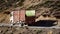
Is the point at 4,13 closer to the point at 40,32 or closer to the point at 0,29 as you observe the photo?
the point at 0,29

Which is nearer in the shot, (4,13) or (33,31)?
(33,31)

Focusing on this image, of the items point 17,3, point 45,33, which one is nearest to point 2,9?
point 17,3

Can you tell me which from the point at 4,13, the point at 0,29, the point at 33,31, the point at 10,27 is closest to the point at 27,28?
the point at 33,31

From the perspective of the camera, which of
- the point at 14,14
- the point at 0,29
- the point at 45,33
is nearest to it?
the point at 45,33

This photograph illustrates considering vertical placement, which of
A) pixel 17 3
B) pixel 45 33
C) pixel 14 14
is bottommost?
pixel 45 33

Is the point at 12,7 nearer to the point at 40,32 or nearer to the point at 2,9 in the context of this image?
the point at 2,9

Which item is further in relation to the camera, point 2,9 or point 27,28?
point 2,9

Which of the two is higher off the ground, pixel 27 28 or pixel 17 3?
pixel 17 3

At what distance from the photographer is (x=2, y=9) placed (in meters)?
34.1

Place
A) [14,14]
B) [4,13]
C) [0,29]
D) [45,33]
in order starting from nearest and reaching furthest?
1. [45,33]
2. [0,29]
3. [14,14]
4. [4,13]

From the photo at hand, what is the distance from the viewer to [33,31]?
80.1 ft

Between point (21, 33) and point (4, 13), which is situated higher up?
point (4, 13)

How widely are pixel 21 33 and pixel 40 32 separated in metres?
2.87

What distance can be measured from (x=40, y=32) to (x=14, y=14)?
633 centimetres
